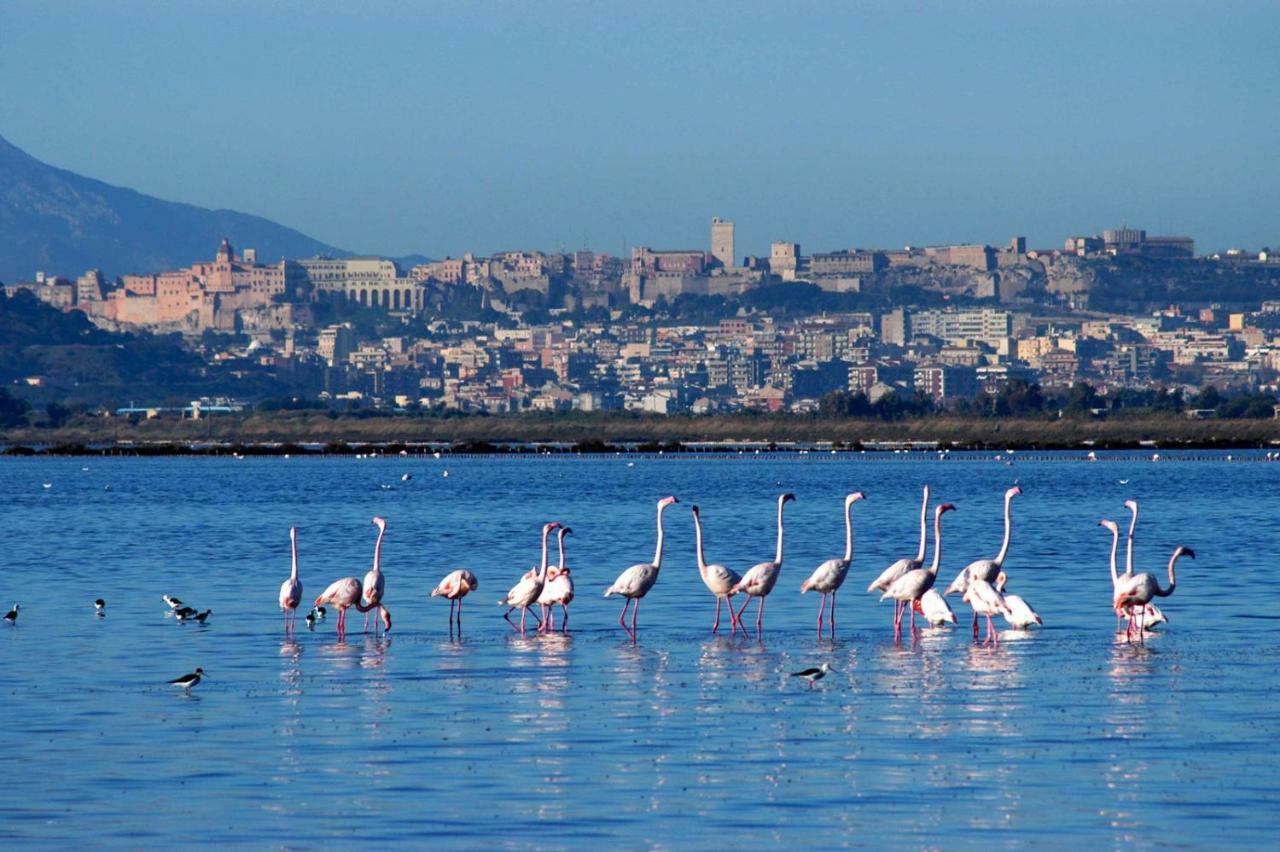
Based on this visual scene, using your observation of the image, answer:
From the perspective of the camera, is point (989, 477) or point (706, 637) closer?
point (706, 637)

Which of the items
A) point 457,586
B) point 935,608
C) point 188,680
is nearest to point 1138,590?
point 935,608

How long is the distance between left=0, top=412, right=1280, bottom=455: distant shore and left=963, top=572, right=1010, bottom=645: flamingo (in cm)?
11610

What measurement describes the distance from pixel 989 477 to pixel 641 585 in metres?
62.1

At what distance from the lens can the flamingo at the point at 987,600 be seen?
22.5 m

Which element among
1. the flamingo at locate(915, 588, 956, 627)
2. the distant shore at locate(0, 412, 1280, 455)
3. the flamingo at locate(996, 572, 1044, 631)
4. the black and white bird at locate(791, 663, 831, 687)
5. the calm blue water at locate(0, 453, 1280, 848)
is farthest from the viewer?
Result: the distant shore at locate(0, 412, 1280, 455)

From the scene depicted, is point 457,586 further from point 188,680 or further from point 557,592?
point 188,680

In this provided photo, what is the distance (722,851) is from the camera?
1316cm

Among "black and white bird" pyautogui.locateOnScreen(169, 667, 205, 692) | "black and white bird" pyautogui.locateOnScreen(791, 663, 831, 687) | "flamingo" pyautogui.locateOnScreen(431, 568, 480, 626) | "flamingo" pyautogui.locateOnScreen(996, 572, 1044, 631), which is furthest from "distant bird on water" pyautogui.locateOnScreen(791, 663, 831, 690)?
"flamingo" pyautogui.locateOnScreen(431, 568, 480, 626)

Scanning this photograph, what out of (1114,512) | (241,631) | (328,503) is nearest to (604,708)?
(241,631)

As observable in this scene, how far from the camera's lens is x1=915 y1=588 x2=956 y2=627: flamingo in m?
23.2

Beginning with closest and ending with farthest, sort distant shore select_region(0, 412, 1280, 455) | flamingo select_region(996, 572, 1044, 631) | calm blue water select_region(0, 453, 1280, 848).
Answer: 1. calm blue water select_region(0, 453, 1280, 848)
2. flamingo select_region(996, 572, 1044, 631)
3. distant shore select_region(0, 412, 1280, 455)

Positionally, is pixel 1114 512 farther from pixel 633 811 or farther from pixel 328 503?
pixel 633 811

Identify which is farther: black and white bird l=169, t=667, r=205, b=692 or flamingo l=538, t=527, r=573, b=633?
flamingo l=538, t=527, r=573, b=633

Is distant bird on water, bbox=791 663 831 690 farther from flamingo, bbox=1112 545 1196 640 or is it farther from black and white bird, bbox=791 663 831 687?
flamingo, bbox=1112 545 1196 640
